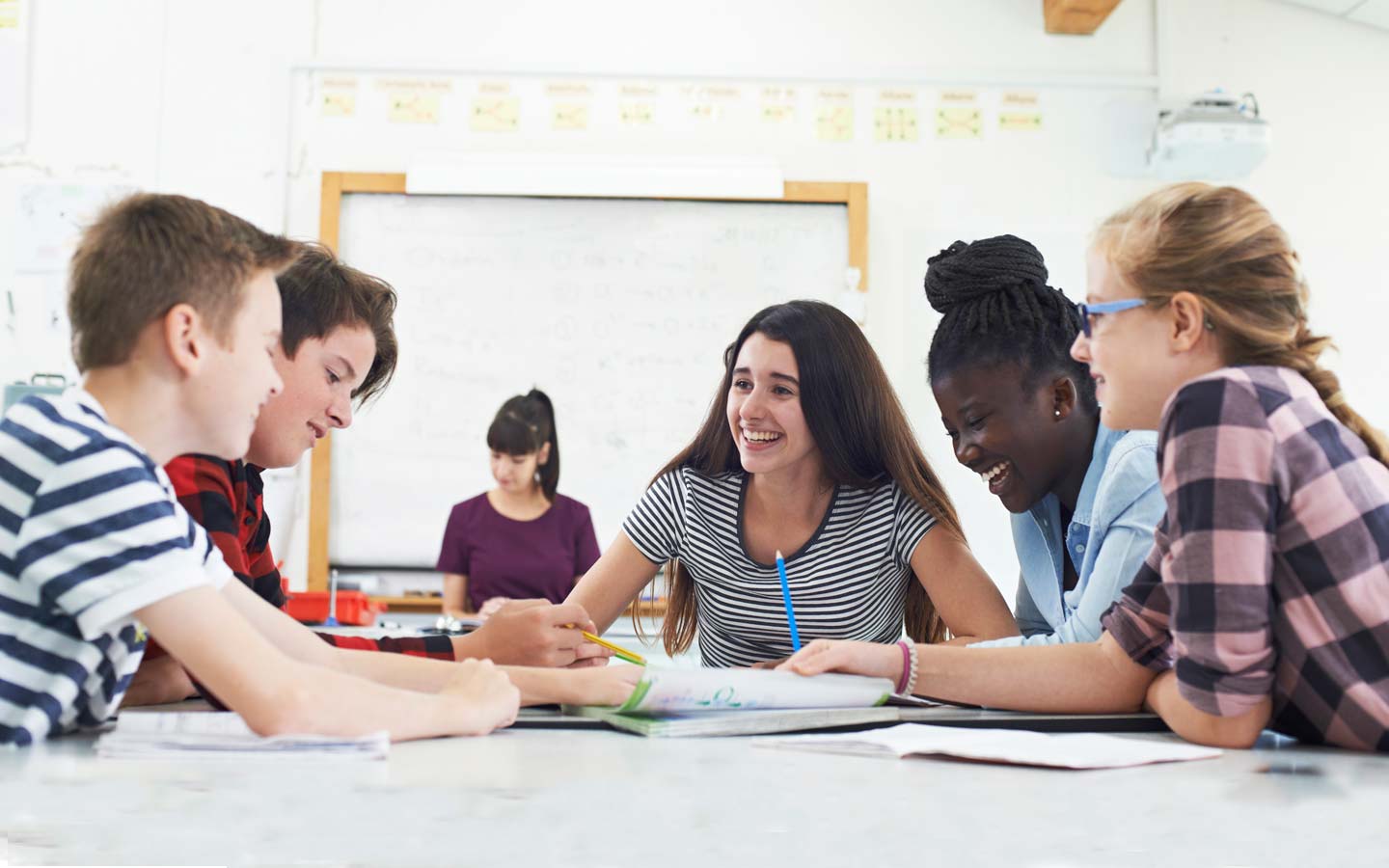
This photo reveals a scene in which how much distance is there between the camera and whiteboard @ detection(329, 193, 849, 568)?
3941 millimetres

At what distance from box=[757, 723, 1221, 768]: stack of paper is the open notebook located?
2.3 inches

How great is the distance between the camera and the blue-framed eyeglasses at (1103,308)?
3.61ft

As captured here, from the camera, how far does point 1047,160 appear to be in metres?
4.07

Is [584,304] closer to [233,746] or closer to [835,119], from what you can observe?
[835,119]

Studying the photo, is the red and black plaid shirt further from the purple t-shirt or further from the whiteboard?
the whiteboard

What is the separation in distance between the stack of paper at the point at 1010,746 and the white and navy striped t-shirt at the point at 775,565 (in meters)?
0.84

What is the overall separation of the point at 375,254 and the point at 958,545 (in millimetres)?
2652

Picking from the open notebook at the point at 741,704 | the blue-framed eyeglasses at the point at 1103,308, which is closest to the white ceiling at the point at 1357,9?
the blue-framed eyeglasses at the point at 1103,308

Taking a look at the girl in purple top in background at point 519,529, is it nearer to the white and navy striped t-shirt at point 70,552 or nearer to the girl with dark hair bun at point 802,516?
the girl with dark hair bun at point 802,516

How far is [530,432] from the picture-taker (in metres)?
3.57

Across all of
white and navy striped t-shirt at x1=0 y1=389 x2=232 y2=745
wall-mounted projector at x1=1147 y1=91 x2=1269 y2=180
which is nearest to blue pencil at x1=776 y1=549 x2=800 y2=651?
white and navy striped t-shirt at x1=0 y1=389 x2=232 y2=745

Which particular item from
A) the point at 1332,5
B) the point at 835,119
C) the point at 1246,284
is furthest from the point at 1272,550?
the point at 1332,5

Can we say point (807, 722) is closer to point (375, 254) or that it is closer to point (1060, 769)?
point (1060, 769)

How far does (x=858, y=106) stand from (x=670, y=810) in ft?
11.9
